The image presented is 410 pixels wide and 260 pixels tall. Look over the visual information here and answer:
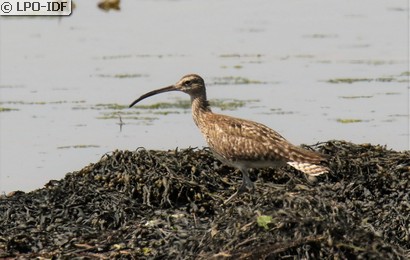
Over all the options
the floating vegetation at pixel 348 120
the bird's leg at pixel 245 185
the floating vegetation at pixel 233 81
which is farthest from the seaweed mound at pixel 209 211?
the floating vegetation at pixel 233 81

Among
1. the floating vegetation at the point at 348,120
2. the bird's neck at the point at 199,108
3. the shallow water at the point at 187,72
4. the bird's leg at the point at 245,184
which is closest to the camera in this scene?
the bird's leg at the point at 245,184

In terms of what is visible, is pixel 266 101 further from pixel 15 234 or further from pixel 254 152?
pixel 15 234

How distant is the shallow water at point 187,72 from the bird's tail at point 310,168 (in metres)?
3.28

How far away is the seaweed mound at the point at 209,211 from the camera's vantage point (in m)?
8.58

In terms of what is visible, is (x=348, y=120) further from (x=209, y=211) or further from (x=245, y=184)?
→ (x=209, y=211)

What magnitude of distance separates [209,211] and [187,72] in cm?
769

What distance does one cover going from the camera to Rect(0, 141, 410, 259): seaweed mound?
28.1ft

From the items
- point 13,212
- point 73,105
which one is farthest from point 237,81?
point 13,212

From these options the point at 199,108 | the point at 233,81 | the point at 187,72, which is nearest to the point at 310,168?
the point at 199,108

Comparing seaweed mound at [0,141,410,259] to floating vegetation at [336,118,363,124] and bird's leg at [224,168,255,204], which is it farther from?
floating vegetation at [336,118,363,124]

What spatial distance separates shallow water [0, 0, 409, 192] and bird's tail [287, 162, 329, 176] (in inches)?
129

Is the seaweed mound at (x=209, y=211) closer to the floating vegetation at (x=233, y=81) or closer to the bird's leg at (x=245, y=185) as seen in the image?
the bird's leg at (x=245, y=185)

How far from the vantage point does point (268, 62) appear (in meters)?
19.4

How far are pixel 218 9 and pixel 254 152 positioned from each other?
45.0ft
